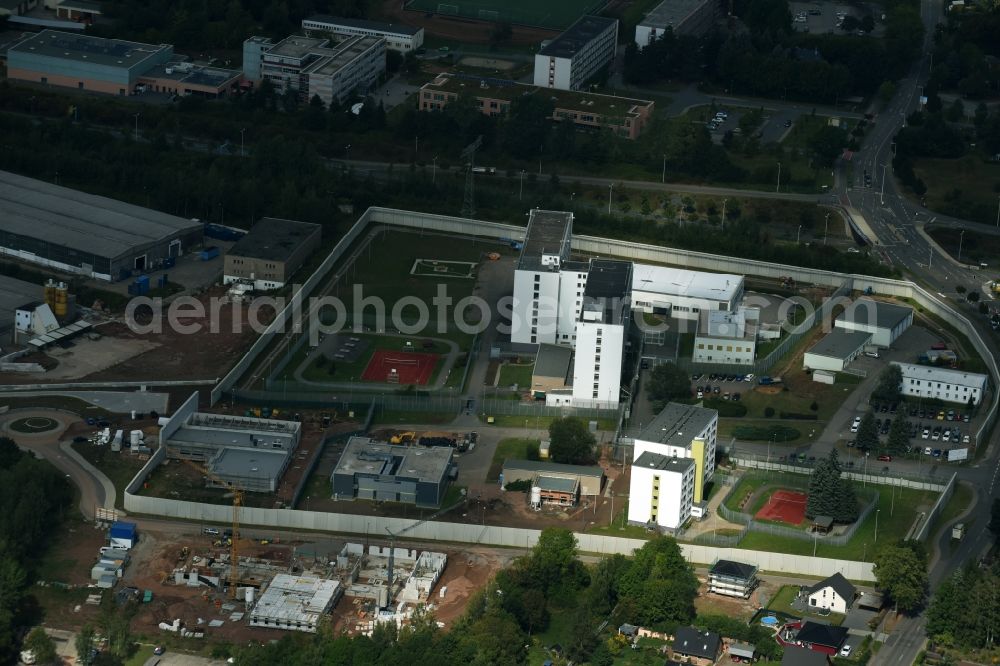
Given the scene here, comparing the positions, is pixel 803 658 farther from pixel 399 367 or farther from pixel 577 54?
pixel 577 54

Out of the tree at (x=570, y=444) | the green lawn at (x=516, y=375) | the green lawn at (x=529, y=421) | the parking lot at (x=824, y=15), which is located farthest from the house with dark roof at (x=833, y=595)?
the parking lot at (x=824, y=15)

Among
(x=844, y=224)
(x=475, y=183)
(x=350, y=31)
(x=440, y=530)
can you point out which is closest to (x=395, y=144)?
(x=475, y=183)

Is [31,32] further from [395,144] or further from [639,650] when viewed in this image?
[639,650]

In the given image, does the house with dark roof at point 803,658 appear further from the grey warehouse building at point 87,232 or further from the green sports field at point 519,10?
the green sports field at point 519,10

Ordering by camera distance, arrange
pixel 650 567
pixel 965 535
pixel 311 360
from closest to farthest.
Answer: pixel 650 567, pixel 965 535, pixel 311 360

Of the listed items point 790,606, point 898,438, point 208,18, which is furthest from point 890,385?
point 208,18

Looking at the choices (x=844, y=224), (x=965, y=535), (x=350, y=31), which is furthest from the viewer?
(x=350, y=31)
